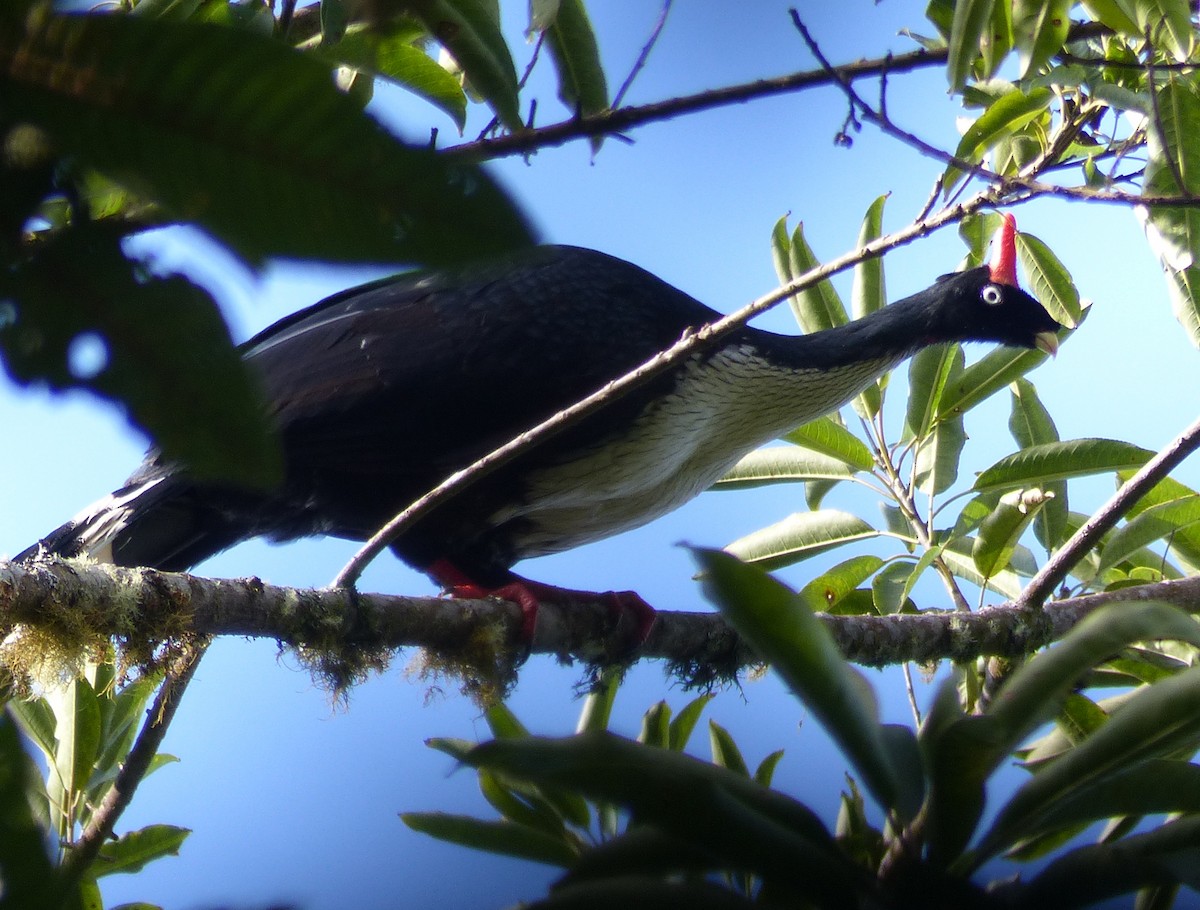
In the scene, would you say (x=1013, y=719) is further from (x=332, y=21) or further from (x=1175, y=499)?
(x=1175, y=499)

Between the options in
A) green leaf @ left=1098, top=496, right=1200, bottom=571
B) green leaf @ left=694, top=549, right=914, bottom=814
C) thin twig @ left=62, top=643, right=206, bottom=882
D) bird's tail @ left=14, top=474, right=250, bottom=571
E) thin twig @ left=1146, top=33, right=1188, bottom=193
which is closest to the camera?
green leaf @ left=694, top=549, right=914, bottom=814

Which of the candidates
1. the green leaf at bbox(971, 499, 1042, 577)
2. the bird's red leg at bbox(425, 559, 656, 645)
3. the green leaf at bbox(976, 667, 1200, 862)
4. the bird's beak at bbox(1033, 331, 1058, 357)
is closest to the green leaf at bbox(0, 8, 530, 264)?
the green leaf at bbox(976, 667, 1200, 862)

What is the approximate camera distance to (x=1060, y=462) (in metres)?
2.99

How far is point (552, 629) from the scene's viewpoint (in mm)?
2674

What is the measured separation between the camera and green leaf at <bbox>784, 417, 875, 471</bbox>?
336 centimetres

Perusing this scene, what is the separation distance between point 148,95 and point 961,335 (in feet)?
11.2

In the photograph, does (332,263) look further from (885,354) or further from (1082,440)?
(885,354)

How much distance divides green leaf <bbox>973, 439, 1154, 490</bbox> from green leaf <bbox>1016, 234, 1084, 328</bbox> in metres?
0.52

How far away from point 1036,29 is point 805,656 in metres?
1.59

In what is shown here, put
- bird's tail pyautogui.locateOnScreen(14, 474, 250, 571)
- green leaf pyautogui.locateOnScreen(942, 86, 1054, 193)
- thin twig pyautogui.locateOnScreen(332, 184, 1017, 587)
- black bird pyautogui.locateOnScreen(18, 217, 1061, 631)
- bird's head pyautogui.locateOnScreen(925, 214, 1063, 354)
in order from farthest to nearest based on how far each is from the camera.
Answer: bird's head pyautogui.locateOnScreen(925, 214, 1063, 354) → black bird pyautogui.locateOnScreen(18, 217, 1061, 631) → bird's tail pyautogui.locateOnScreen(14, 474, 250, 571) → green leaf pyautogui.locateOnScreen(942, 86, 1054, 193) → thin twig pyautogui.locateOnScreen(332, 184, 1017, 587)

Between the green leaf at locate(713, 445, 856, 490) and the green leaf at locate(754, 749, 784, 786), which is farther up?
the green leaf at locate(713, 445, 856, 490)

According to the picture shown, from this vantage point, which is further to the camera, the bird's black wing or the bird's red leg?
the bird's black wing

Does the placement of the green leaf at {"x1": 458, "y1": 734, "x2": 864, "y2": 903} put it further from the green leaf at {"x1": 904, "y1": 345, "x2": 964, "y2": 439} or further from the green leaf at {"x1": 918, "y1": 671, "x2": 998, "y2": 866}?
the green leaf at {"x1": 904, "y1": 345, "x2": 964, "y2": 439}

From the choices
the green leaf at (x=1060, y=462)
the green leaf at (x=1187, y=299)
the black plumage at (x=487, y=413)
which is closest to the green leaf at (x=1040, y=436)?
the green leaf at (x=1060, y=462)
